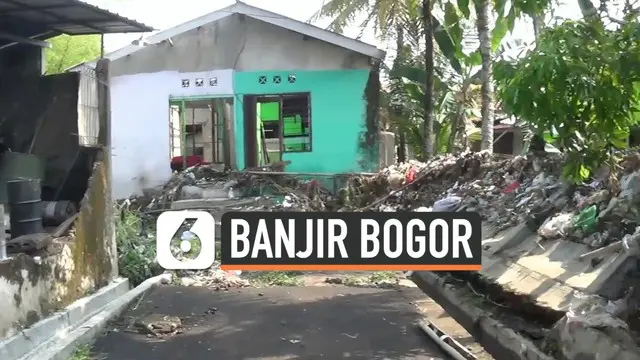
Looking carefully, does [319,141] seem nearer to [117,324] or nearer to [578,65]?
[117,324]

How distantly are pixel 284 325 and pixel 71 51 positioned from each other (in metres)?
16.6

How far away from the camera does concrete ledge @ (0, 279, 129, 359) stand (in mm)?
4883

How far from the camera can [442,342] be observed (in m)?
5.64

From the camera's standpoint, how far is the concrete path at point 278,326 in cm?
567

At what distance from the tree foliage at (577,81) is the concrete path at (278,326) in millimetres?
2636

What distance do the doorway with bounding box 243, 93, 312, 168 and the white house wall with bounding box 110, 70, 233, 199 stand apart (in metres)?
0.69

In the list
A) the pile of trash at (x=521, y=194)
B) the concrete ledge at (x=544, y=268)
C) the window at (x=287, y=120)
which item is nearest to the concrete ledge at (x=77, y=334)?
the concrete ledge at (x=544, y=268)

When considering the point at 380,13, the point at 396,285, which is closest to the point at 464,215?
the point at 396,285

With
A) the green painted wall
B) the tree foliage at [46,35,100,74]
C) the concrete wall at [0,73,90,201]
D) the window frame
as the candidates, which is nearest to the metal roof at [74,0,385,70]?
the green painted wall

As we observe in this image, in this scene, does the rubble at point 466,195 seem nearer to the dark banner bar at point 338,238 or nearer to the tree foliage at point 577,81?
the dark banner bar at point 338,238

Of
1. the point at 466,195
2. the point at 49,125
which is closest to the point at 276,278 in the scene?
the point at 466,195

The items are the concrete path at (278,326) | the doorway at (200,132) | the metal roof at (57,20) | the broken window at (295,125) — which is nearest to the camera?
the concrete path at (278,326)

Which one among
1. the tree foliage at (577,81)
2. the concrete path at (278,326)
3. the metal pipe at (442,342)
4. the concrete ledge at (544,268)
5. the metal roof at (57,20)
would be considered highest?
the metal roof at (57,20)

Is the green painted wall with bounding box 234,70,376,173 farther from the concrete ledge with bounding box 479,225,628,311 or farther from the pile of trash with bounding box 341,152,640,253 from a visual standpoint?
the concrete ledge with bounding box 479,225,628,311
